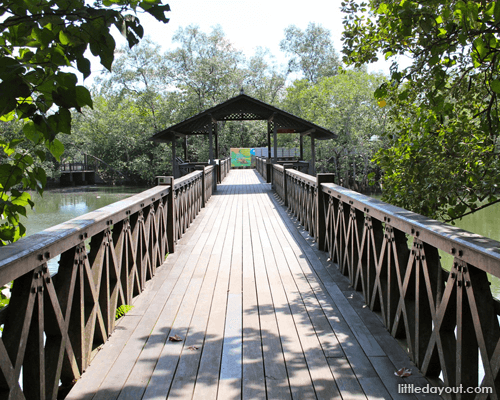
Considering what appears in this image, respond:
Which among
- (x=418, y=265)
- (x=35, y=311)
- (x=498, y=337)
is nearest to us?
(x=498, y=337)

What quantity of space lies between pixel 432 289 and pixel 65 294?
195cm

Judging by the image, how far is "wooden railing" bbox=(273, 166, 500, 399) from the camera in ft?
6.27

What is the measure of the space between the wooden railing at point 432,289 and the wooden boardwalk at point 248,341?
0.16 metres

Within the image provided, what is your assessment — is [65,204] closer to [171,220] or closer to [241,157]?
[241,157]

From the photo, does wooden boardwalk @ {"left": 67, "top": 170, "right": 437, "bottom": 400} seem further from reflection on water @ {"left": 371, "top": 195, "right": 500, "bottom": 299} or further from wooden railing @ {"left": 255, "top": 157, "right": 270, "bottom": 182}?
wooden railing @ {"left": 255, "top": 157, "right": 270, "bottom": 182}

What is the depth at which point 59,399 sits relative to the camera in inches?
93.7

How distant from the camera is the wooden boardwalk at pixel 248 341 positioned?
2.45m

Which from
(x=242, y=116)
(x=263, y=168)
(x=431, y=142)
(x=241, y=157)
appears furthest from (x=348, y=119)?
(x=431, y=142)

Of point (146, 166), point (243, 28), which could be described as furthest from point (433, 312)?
point (243, 28)

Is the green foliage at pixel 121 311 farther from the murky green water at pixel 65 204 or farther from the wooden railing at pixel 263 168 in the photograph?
the murky green water at pixel 65 204

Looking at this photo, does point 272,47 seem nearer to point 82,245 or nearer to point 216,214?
point 216,214

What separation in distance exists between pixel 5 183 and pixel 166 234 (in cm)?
321

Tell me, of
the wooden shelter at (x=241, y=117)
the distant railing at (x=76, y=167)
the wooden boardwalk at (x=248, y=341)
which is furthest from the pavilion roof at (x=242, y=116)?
the distant railing at (x=76, y=167)

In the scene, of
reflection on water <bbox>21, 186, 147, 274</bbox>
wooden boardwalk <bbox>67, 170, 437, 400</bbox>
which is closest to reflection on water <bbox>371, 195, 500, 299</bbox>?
wooden boardwalk <bbox>67, 170, 437, 400</bbox>
